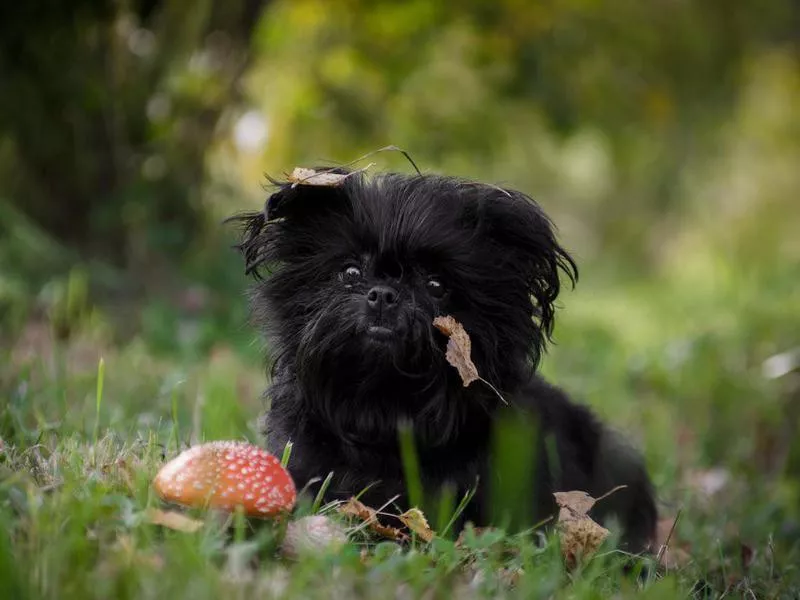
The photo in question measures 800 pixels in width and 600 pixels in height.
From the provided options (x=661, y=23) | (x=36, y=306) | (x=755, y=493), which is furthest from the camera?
(x=661, y=23)

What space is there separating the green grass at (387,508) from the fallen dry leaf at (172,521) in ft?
0.05

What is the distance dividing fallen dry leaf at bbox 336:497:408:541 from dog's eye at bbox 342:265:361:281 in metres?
0.67

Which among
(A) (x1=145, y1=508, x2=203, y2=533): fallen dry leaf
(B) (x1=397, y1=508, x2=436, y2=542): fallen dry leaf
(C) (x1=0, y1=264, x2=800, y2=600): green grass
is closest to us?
(C) (x1=0, y1=264, x2=800, y2=600): green grass

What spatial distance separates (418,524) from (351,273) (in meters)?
0.79

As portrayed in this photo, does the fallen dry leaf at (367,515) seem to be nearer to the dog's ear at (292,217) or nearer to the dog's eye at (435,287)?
the dog's eye at (435,287)

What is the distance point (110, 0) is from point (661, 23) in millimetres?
4666

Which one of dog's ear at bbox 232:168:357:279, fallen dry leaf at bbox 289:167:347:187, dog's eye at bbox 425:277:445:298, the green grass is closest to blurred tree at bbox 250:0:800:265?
the green grass

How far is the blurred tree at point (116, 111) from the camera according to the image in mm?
6340

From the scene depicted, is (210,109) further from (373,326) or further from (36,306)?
(373,326)

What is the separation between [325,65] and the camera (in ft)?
26.7

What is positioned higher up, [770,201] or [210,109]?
[210,109]

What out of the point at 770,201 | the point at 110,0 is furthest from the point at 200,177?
the point at 770,201

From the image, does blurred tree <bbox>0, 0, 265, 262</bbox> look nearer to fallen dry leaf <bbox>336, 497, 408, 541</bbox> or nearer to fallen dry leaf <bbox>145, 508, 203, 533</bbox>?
fallen dry leaf <bbox>336, 497, 408, 541</bbox>

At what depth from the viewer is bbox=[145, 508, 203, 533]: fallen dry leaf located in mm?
2246
